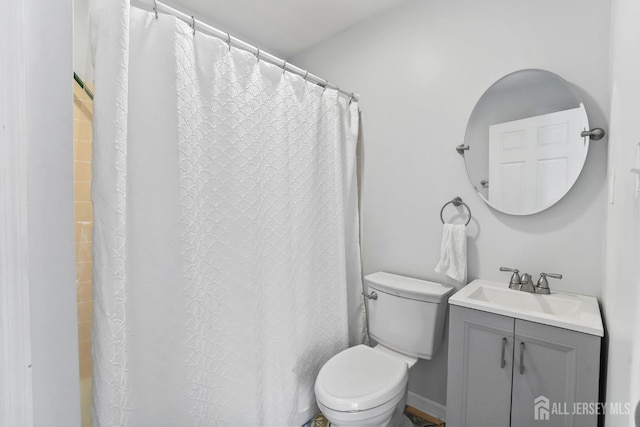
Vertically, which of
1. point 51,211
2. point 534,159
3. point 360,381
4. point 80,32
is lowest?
point 360,381

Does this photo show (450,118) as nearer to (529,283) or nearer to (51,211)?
(529,283)

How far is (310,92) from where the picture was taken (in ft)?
5.47

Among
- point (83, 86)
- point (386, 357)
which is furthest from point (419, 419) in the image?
point (83, 86)

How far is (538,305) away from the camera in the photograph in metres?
1.34

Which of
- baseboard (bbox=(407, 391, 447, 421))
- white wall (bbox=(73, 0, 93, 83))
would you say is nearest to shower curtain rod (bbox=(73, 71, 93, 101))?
white wall (bbox=(73, 0, 93, 83))

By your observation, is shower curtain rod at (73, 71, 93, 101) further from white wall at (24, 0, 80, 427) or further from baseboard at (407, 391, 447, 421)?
baseboard at (407, 391, 447, 421)

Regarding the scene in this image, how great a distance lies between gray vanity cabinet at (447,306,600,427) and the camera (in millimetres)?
1052

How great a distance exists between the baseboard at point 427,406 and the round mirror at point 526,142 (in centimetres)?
123

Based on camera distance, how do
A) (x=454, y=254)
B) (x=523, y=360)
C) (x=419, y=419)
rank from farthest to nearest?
1. (x=419, y=419)
2. (x=454, y=254)
3. (x=523, y=360)

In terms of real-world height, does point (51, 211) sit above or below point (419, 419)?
above

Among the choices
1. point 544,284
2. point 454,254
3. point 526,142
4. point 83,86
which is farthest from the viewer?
point 454,254

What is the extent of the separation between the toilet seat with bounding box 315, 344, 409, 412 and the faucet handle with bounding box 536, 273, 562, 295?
2.44 feet

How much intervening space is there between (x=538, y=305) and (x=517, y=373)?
345 mm

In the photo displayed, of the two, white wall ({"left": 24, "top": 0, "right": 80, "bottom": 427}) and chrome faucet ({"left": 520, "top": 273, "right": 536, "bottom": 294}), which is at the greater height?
white wall ({"left": 24, "top": 0, "right": 80, "bottom": 427})
